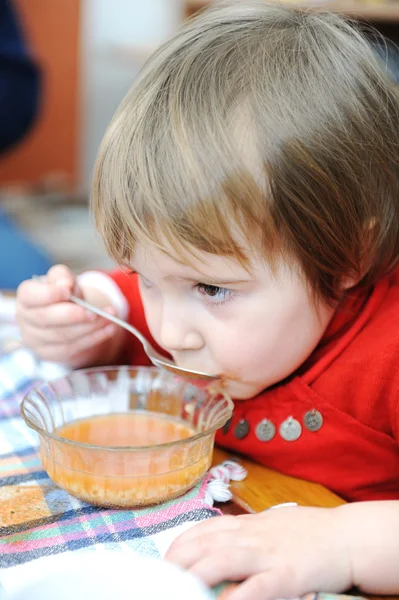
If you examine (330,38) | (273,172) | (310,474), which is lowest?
(310,474)

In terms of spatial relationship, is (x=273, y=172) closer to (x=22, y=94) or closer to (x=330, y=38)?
(x=330, y=38)

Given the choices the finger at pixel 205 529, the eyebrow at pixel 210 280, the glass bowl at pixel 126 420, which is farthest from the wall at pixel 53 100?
the finger at pixel 205 529

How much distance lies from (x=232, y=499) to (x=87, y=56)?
158 inches

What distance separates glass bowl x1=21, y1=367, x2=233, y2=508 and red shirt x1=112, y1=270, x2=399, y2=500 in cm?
7

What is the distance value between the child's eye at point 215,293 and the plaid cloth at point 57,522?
7.1 inches

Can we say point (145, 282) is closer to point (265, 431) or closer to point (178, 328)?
point (178, 328)

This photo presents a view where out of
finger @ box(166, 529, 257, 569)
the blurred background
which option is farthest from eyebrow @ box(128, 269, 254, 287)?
the blurred background

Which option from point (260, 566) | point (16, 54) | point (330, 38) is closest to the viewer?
point (260, 566)

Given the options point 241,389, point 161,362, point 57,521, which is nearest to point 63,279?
point 161,362

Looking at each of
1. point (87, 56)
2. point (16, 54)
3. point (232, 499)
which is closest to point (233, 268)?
point (232, 499)

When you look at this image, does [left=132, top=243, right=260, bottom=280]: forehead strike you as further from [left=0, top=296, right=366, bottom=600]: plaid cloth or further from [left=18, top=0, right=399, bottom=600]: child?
[left=0, top=296, right=366, bottom=600]: plaid cloth

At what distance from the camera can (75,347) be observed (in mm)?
983

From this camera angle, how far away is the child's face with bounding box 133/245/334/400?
2.36ft

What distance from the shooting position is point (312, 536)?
59 cm
